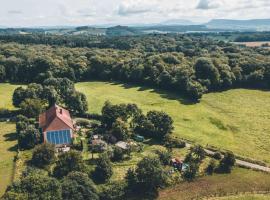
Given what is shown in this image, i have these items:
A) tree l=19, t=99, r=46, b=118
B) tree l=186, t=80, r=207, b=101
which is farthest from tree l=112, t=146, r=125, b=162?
tree l=186, t=80, r=207, b=101

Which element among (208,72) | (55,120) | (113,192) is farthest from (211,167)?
(208,72)

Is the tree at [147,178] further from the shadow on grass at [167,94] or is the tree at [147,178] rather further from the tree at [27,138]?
the shadow on grass at [167,94]

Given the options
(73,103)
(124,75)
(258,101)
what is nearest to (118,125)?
(73,103)

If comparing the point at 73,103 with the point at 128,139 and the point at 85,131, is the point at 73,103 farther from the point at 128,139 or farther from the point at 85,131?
the point at 128,139

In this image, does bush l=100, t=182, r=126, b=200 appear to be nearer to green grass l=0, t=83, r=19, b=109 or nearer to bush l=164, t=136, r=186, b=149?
bush l=164, t=136, r=186, b=149

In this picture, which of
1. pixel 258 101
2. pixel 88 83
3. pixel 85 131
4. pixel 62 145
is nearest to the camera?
pixel 62 145

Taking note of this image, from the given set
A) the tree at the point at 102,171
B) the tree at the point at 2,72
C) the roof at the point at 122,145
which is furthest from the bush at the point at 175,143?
the tree at the point at 2,72

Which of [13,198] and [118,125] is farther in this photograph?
[118,125]

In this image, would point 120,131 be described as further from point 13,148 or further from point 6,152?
point 6,152

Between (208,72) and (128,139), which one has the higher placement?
(208,72)
